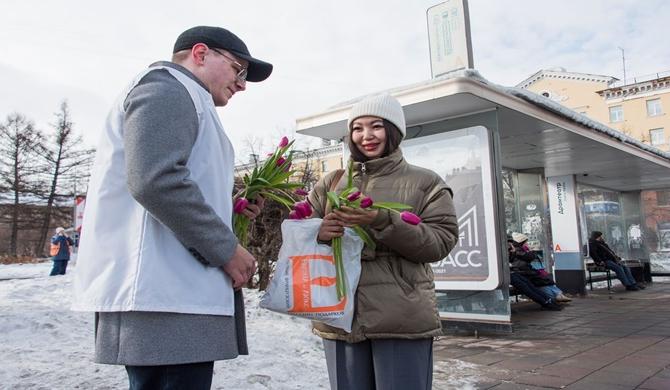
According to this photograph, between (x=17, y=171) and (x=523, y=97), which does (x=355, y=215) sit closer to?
(x=523, y=97)

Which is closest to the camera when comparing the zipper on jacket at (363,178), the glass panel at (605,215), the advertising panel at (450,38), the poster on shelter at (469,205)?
the zipper on jacket at (363,178)

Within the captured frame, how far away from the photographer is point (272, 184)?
203 centimetres

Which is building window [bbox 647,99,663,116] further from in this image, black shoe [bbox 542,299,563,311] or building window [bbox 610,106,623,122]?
black shoe [bbox 542,299,563,311]

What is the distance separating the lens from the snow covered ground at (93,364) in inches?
146

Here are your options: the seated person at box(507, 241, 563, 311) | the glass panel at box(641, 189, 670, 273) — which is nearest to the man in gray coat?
the seated person at box(507, 241, 563, 311)

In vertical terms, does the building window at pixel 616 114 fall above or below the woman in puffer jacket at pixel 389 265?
above

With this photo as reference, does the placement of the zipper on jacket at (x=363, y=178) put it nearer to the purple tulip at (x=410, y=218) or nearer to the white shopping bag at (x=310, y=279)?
the white shopping bag at (x=310, y=279)

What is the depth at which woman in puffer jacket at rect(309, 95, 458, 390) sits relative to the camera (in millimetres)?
1987

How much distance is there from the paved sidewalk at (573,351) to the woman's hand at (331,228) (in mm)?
2756

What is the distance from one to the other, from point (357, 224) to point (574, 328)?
6.25 m

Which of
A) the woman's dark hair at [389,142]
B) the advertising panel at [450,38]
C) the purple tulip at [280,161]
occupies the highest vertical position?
the advertising panel at [450,38]

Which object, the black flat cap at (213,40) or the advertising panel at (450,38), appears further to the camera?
the advertising panel at (450,38)

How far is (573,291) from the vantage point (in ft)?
37.2

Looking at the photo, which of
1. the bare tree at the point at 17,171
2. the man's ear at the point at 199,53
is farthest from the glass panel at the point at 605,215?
the bare tree at the point at 17,171
